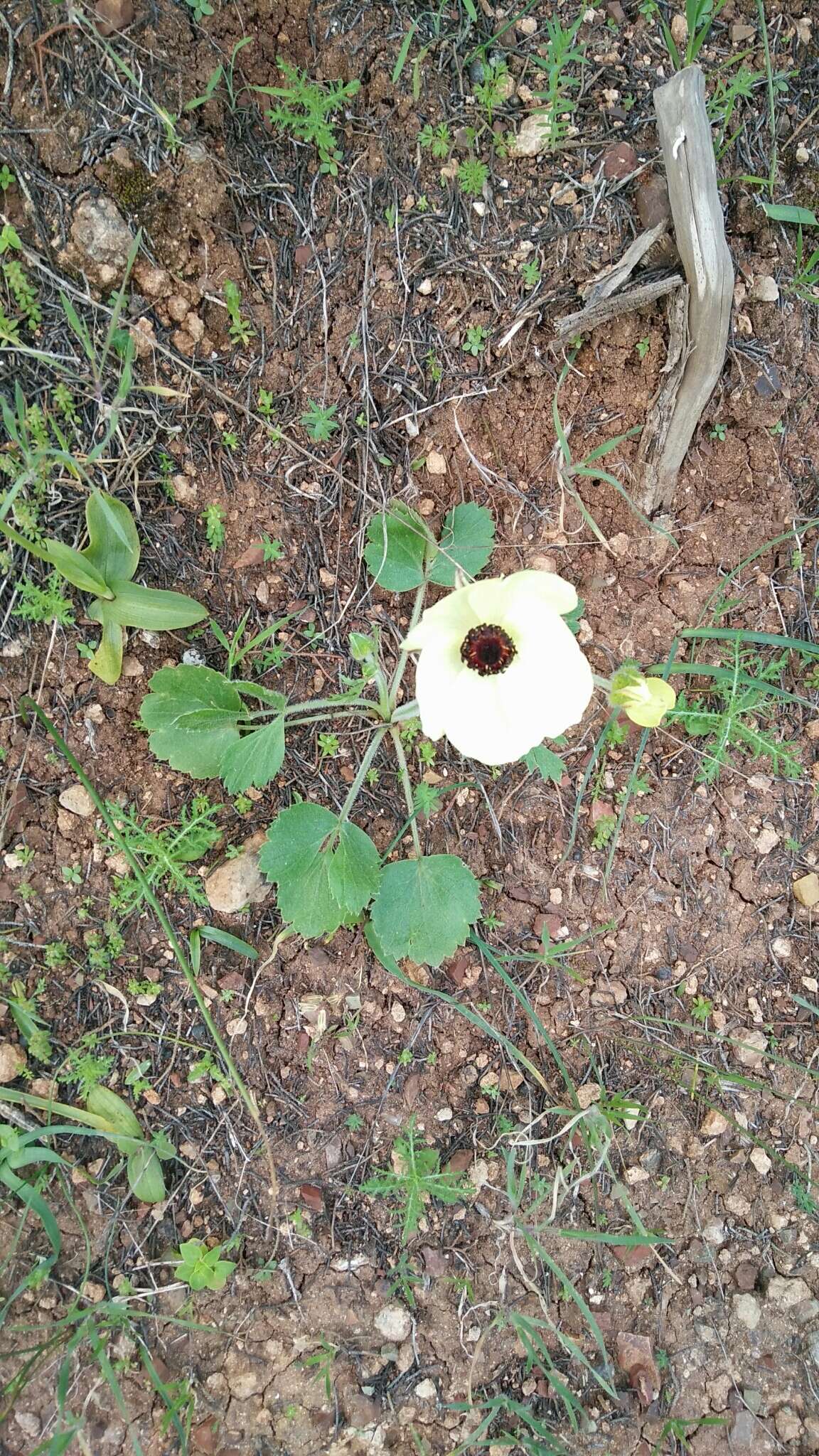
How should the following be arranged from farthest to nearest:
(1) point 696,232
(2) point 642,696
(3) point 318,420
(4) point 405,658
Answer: (3) point 318,420, (4) point 405,658, (1) point 696,232, (2) point 642,696

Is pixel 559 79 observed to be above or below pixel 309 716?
above

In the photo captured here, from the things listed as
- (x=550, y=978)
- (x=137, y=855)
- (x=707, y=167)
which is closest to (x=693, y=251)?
(x=707, y=167)

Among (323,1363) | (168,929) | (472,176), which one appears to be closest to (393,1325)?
(323,1363)

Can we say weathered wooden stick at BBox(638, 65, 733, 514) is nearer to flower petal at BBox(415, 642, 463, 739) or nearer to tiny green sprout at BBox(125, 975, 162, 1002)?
flower petal at BBox(415, 642, 463, 739)

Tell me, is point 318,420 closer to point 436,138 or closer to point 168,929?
point 436,138

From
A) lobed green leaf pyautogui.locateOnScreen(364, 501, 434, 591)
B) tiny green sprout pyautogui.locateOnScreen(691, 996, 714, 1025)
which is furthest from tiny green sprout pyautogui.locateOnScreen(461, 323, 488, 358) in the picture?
tiny green sprout pyautogui.locateOnScreen(691, 996, 714, 1025)

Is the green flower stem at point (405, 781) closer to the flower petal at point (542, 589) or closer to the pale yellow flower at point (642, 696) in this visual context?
the pale yellow flower at point (642, 696)
